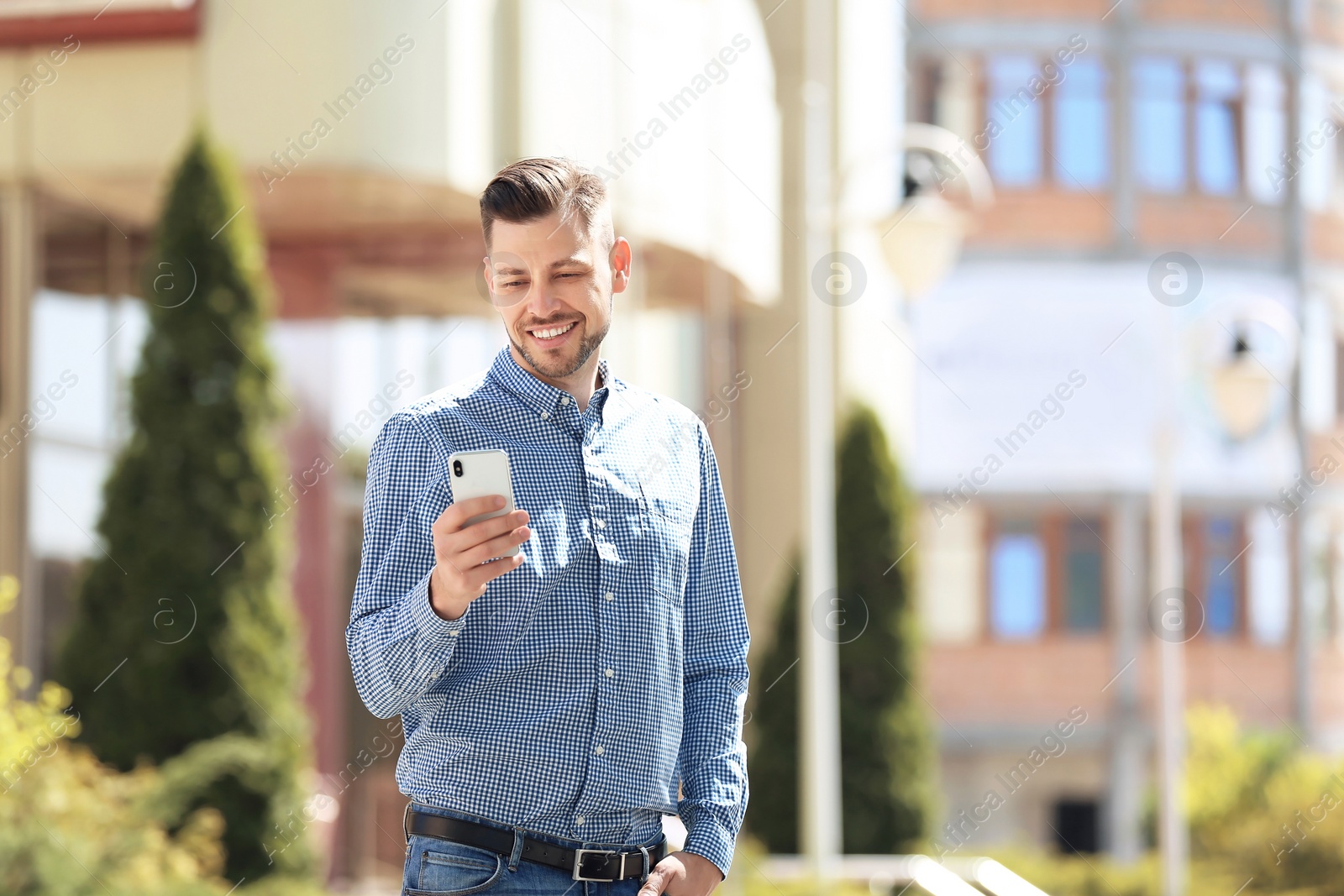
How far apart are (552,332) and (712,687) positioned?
0.64m

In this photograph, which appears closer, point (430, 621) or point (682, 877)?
point (430, 621)

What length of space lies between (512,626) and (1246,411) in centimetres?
943

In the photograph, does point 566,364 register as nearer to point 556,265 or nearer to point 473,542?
point 556,265

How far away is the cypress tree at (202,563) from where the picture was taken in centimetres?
894

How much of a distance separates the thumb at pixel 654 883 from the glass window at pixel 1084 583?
2230cm

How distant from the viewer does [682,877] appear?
2.39m

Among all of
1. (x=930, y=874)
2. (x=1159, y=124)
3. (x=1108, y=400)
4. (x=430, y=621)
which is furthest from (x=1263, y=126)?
(x=430, y=621)

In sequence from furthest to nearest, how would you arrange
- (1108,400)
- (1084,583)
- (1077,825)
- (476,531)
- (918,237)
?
1. (1084,583)
2. (1108,400)
3. (1077,825)
4. (918,237)
5. (476,531)

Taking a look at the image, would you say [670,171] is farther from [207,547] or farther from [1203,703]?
[1203,703]

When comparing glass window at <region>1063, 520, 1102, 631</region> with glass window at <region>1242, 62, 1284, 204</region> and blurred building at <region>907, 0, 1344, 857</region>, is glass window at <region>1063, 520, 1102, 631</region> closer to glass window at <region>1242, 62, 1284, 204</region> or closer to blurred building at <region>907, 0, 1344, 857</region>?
blurred building at <region>907, 0, 1344, 857</region>

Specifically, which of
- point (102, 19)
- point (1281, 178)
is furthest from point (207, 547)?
point (1281, 178)

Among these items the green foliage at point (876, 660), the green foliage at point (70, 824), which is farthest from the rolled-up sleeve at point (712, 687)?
the green foliage at point (876, 660)

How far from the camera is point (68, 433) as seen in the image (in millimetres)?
9953

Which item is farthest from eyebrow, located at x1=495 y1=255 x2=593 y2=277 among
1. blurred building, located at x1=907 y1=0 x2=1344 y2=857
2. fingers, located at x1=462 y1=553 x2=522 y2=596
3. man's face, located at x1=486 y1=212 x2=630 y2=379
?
blurred building, located at x1=907 y1=0 x2=1344 y2=857
